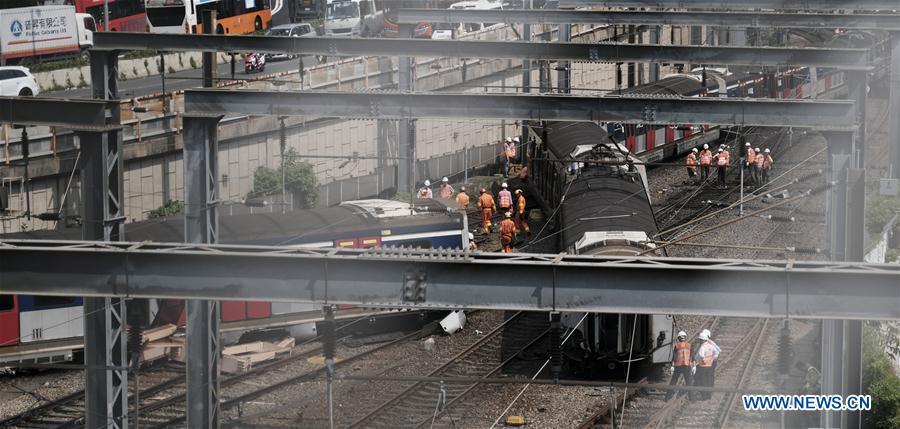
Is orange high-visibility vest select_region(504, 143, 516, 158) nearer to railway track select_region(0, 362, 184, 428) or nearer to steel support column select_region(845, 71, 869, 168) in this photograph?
railway track select_region(0, 362, 184, 428)

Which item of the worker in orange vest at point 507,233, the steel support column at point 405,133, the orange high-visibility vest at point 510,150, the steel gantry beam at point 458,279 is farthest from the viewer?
the orange high-visibility vest at point 510,150

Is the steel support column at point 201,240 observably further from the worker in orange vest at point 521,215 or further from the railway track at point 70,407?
the worker in orange vest at point 521,215

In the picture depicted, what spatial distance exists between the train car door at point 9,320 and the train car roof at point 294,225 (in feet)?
3.44

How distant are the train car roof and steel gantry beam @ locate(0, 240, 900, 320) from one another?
1072cm

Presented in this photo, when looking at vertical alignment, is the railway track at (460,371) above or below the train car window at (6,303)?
below

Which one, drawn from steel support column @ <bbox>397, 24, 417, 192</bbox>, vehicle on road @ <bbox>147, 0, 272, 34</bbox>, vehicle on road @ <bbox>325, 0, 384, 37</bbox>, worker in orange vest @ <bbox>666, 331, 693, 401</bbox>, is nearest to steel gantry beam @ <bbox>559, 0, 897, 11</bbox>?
steel support column @ <bbox>397, 24, 417, 192</bbox>

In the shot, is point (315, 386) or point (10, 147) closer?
point (315, 386)

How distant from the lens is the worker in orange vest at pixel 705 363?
730 inches

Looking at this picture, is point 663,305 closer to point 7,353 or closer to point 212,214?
point 212,214

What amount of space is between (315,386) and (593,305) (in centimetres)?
1079

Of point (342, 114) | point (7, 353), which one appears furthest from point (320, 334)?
point (342, 114)

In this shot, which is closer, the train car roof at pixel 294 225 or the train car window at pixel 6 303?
the train car window at pixel 6 303

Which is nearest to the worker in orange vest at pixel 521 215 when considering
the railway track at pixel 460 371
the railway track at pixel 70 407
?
the railway track at pixel 460 371

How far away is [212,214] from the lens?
1363 centimetres
